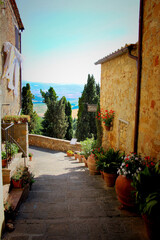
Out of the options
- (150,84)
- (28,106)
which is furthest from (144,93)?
(28,106)

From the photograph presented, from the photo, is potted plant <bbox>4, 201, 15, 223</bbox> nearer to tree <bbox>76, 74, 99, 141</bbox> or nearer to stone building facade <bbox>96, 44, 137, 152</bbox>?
stone building facade <bbox>96, 44, 137, 152</bbox>

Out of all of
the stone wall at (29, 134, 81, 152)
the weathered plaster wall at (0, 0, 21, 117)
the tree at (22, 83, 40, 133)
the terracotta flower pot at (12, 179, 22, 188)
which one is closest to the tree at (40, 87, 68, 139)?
the tree at (22, 83, 40, 133)

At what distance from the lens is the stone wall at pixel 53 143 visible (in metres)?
12.3

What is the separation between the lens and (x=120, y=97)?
5941mm

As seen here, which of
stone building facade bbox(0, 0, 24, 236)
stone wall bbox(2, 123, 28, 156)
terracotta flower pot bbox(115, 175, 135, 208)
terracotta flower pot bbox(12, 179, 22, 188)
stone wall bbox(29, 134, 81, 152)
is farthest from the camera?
stone wall bbox(29, 134, 81, 152)

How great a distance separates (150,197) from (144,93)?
232cm

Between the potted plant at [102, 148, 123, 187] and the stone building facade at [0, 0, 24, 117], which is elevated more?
the stone building facade at [0, 0, 24, 117]

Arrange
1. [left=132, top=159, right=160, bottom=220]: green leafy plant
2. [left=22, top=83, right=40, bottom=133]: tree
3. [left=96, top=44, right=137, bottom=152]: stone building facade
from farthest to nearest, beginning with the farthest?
[left=22, top=83, right=40, bottom=133]: tree, [left=96, top=44, right=137, bottom=152]: stone building facade, [left=132, top=159, right=160, bottom=220]: green leafy plant

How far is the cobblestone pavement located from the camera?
9.83ft

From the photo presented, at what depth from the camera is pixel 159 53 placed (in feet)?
11.2

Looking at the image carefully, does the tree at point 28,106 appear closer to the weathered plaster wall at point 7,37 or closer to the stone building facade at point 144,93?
the weathered plaster wall at point 7,37

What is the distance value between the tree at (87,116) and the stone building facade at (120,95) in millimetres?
11643

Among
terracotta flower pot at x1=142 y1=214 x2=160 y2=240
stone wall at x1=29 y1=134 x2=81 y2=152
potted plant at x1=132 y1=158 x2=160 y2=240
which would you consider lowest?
stone wall at x1=29 y1=134 x2=81 y2=152

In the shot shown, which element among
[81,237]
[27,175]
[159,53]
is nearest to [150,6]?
[159,53]
